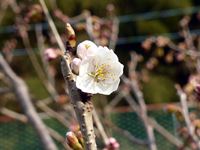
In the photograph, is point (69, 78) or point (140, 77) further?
point (140, 77)

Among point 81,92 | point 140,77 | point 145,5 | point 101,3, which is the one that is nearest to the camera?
point 81,92

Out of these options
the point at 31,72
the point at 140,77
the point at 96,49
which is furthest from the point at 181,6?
the point at 96,49

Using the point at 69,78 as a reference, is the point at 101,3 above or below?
above

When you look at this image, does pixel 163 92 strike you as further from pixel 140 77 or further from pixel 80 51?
pixel 80 51

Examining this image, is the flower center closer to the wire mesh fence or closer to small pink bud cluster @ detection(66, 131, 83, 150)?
small pink bud cluster @ detection(66, 131, 83, 150)

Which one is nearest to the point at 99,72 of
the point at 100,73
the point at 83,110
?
the point at 100,73

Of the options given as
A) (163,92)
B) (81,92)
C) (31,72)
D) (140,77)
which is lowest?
(81,92)

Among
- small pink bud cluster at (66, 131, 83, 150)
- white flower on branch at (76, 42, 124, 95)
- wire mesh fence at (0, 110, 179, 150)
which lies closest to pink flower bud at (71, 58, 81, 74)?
white flower on branch at (76, 42, 124, 95)
